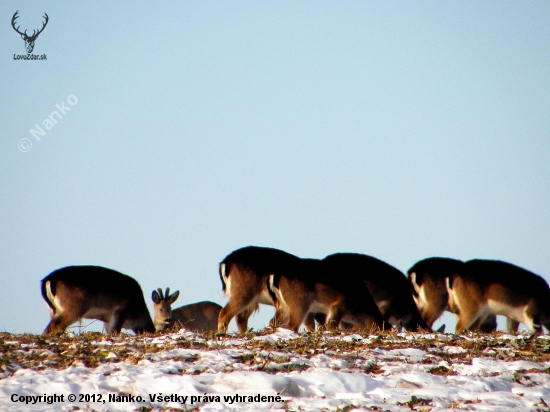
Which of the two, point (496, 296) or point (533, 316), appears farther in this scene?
point (533, 316)

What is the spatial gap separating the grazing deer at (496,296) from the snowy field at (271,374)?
6.81 m

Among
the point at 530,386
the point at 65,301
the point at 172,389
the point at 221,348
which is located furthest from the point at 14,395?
the point at 65,301

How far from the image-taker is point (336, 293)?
16.1 metres

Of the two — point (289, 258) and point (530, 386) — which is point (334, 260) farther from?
point (530, 386)

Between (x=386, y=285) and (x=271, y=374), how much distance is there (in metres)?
10.4

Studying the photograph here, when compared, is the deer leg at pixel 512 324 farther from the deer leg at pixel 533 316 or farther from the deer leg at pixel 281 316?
the deer leg at pixel 281 316

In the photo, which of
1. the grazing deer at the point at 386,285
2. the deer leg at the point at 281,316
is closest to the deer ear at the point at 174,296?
the grazing deer at the point at 386,285

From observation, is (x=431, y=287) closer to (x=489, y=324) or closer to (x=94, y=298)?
(x=489, y=324)

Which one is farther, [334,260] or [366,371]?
[334,260]

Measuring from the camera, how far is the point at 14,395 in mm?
7324

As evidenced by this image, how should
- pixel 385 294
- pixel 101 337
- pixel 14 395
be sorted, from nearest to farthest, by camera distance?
pixel 14 395 → pixel 101 337 → pixel 385 294

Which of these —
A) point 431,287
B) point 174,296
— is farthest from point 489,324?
point 174,296

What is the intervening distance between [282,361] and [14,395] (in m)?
2.88

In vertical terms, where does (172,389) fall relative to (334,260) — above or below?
below
